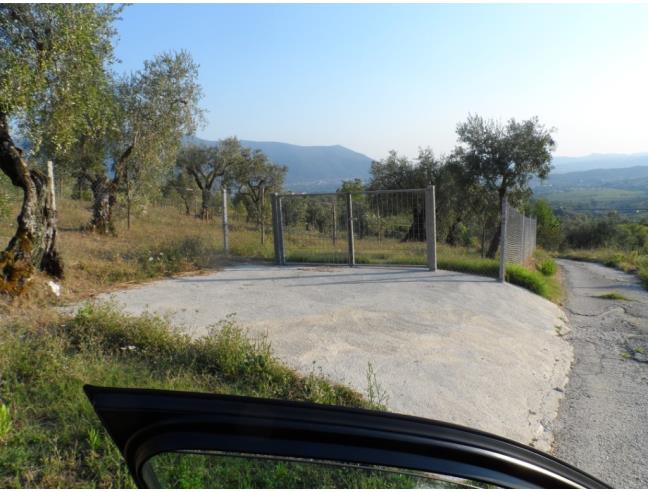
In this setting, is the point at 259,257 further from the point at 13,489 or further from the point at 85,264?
the point at 13,489

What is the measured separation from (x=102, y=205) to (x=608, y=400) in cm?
1426

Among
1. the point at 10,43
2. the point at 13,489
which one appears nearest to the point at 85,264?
the point at 10,43

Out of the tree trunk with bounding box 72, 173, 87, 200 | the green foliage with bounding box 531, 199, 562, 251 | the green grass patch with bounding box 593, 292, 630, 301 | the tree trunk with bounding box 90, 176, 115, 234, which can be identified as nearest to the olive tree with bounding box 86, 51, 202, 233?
the tree trunk with bounding box 90, 176, 115, 234

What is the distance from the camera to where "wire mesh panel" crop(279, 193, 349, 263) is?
1285cm

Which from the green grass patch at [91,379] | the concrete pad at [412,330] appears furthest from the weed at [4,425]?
the concrete pad at [412,330]

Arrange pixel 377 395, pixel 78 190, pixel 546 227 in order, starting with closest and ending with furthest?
pixel 377 395
pixel 78 190
pixel 546 227

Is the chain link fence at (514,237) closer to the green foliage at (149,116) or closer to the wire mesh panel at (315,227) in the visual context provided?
the wire mesh panel at (315,227)

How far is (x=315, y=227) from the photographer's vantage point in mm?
13312

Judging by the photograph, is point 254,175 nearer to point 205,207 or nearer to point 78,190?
point 205,207

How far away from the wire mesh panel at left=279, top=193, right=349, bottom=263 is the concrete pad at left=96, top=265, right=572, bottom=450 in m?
1.32

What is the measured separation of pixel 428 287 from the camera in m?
10.2

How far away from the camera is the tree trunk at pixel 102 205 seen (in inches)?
603

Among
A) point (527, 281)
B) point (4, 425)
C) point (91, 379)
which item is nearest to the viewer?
point (4, 425)

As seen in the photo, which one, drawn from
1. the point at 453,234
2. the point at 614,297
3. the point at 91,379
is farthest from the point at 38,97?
the point at 453,234
